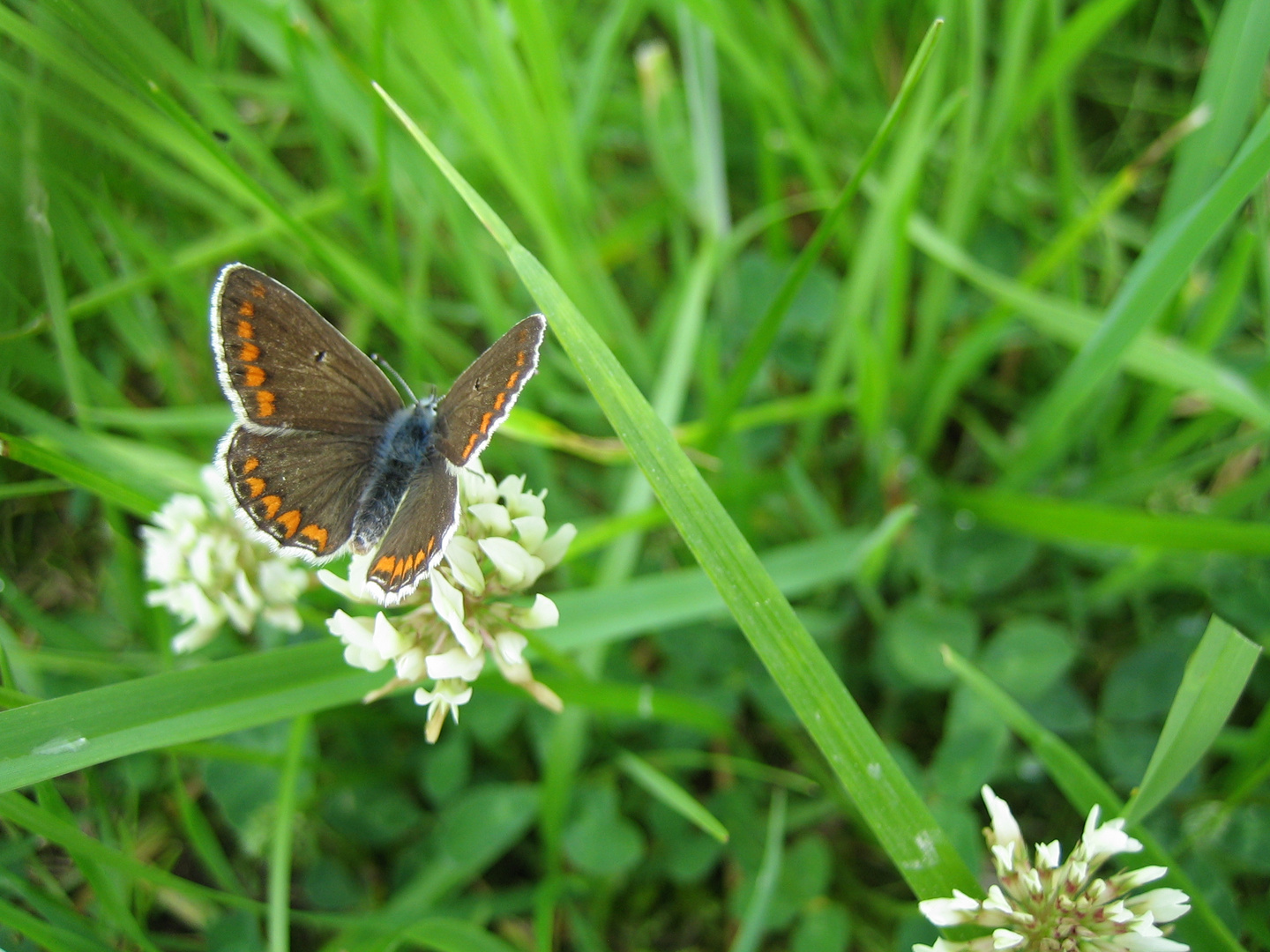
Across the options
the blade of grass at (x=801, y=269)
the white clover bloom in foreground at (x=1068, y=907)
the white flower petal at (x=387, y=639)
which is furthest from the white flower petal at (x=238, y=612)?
the white clover bloom in foreground at (x=1068, y=907)

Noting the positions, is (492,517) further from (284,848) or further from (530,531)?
(284,848)

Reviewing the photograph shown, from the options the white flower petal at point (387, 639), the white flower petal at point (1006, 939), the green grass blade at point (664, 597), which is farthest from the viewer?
the green grass blade at point (664, 597)

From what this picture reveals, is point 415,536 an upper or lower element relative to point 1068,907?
upper

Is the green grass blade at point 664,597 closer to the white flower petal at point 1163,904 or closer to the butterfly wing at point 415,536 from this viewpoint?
the butterfly wing at point 415,536

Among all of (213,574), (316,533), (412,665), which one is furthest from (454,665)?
(213,574)

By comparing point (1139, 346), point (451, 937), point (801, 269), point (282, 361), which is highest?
point (1139, 346)

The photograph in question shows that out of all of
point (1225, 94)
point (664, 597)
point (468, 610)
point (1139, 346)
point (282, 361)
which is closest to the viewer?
point (468, 610)
